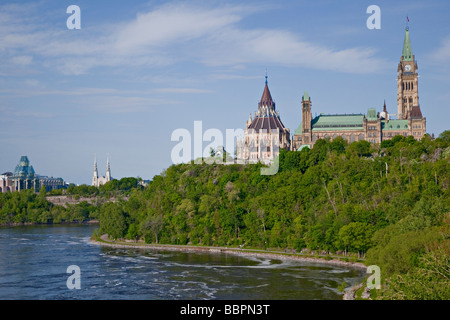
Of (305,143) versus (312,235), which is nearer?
(312,235)

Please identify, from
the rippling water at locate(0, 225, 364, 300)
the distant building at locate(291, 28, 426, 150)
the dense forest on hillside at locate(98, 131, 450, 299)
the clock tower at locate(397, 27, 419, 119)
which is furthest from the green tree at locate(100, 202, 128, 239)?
the clock tower at locate(397, 27, 419, 119)

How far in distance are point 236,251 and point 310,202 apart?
55.3 ft

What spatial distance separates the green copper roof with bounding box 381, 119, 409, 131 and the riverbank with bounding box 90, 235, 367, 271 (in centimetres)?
7008

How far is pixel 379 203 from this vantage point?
94.9m

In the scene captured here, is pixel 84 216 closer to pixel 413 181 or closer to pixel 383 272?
pixel 413 181

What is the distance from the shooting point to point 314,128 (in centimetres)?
15375

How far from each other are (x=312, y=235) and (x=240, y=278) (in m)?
23.1

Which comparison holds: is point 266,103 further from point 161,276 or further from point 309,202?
point 161,276

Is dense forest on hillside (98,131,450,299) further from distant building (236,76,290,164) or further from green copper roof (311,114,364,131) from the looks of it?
green copper roof (311,114,364,131)

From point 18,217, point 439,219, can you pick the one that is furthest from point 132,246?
point 18,217

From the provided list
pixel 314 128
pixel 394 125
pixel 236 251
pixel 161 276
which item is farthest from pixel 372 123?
pixel 161 276

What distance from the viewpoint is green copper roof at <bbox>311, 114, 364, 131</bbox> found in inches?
5974

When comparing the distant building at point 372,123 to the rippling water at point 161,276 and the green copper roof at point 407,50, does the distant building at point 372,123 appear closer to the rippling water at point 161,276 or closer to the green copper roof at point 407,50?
the green copper roof at point 407,50

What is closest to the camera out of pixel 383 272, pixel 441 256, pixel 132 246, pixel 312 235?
pixel 441 256
